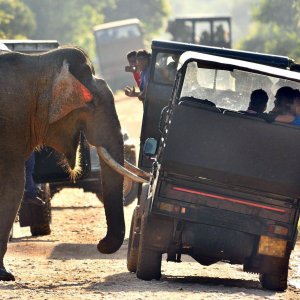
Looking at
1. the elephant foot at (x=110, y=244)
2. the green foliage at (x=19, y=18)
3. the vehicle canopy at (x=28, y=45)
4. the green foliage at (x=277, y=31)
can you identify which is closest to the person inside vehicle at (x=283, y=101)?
the elephant foot at (x=110, y=244)

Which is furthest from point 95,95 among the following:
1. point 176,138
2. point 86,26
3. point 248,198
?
point 86,26

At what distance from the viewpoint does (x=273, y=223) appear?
37.1ft

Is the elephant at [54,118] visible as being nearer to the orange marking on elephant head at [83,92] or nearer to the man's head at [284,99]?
the orange marking on elephant head at [83,92]

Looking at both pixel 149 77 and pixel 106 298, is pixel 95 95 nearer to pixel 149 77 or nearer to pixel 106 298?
pixel 106 298

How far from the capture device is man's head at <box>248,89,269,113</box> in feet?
41.0

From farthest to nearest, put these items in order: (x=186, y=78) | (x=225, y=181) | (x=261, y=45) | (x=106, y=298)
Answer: (x=261, y=45) < (x=186, y=78) < (x=225, y=181) < (x=106, y=298)

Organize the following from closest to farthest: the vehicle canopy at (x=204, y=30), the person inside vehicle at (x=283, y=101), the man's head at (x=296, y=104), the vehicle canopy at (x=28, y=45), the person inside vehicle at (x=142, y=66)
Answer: the man's head at (x=296, y=104) < the person inside vehicle at (x=283, y=101) < the person inside vehicle at (x=142, y=66) < the vehicle canopy at (x=28, y=45) < the vehicle canopy at (x=204, y=30)

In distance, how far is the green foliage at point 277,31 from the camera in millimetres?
67062

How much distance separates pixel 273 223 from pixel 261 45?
240 feet

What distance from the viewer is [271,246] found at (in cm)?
1143

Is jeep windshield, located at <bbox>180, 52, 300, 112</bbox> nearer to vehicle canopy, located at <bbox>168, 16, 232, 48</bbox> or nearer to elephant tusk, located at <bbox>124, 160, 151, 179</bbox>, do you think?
elephant tusk, located at <bbox>124, 160, 151, 179</bbox>

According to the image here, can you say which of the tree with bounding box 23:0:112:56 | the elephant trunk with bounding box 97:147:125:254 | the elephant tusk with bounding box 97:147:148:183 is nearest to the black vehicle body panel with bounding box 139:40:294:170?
the elephant trunk with bounding box 97:147:125:254

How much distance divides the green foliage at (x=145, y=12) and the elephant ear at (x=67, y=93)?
8630 centimetres

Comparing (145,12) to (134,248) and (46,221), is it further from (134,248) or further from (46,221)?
(134,248)
